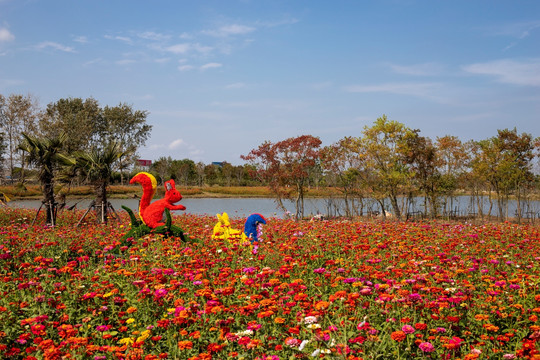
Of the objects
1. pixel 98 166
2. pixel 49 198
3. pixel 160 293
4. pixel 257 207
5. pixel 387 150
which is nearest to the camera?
pixel 160 293

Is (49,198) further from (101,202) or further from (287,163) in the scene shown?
(287,163)

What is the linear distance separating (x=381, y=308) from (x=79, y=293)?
337cm

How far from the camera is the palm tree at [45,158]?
13.7m

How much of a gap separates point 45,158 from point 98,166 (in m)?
2.19

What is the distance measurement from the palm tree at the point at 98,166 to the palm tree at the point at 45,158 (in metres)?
0.66

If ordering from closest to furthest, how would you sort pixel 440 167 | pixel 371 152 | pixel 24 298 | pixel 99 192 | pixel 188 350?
pixel 188 350
pixel 24 298
pixel 99 192
pixel 371 152
pixel 440 167

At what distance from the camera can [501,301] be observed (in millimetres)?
4141

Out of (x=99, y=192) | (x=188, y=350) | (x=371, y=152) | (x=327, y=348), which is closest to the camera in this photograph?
(x=327, y=348)

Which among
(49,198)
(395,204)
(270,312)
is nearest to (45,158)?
(49,198)

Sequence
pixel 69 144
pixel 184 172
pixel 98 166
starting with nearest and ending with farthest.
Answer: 1. pixel 98 166
2. pixel 69 144
3. pixel 184 172

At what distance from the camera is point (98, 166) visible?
13.9 m

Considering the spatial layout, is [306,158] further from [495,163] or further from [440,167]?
[495,163]

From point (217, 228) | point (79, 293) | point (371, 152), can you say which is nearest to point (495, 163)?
point (371, 152)

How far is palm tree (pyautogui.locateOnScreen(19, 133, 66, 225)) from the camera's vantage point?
1370cm
